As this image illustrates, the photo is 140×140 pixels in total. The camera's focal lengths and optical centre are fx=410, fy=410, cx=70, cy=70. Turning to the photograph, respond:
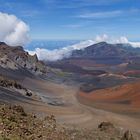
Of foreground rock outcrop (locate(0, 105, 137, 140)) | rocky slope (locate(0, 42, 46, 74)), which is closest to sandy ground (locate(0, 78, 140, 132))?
foreground rock outcrop (locate(0, 105, 137, 140))

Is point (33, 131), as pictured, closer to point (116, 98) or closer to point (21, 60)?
point (116, 98)

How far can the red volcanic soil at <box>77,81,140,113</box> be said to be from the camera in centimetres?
8325

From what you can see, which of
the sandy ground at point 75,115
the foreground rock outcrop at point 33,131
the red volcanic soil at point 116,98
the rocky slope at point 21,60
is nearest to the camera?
the foreground rock outcrop at point 33,131

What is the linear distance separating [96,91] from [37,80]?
75.3 ft

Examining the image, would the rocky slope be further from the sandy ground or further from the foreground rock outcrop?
the foreground rock outcrop

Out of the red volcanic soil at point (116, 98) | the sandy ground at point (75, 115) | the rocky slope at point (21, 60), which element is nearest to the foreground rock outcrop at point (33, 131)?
the sandy ground at point (75, 115)

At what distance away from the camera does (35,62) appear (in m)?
167

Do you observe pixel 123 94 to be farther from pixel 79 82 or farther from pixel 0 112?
pixel 0 112

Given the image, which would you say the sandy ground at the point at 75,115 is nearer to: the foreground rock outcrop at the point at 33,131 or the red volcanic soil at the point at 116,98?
the red volcanic soil at the point at 116,98

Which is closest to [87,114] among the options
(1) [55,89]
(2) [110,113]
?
(2) [110,113]

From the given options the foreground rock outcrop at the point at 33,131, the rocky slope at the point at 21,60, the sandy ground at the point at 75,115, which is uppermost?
the rocky slope at the point at 21,60

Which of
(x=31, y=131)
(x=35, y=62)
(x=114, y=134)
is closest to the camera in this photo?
(x=31, y=131)

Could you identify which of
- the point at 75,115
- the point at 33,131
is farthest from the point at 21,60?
the point at 33,131

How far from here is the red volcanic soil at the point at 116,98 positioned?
83.2 metres
